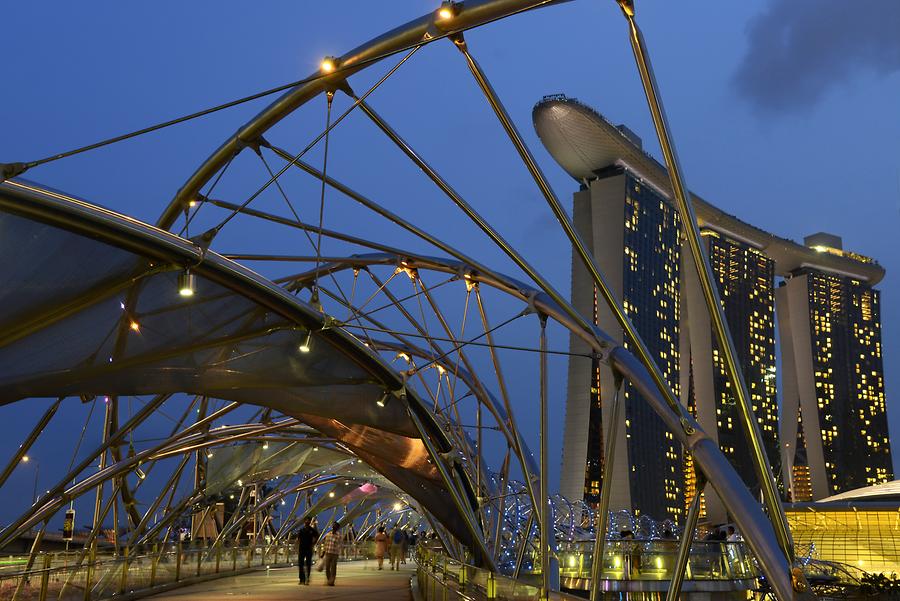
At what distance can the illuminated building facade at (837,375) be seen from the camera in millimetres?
177375

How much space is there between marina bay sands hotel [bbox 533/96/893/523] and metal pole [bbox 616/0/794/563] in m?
65.7

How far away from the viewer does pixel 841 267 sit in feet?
598

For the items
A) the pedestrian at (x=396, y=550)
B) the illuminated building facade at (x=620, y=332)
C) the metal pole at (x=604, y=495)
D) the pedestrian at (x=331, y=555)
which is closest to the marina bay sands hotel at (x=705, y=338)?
the illuminated building facade at (x=620, y=332)

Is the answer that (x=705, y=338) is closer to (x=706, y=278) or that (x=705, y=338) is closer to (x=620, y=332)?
(x=620, y=332)

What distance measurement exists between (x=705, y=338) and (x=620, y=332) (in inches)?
1098

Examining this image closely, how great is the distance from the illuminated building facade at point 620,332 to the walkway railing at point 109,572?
83873mm

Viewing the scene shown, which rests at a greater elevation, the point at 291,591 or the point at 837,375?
the point at 837,375

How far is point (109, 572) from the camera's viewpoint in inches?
806

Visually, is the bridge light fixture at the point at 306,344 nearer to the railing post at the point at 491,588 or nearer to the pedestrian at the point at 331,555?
the railing post at the point at 491,588

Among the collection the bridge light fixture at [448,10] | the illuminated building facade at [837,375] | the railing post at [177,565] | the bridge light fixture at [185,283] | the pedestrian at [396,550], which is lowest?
the pedestrian at [396,550]

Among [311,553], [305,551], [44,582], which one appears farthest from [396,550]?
[44,582]

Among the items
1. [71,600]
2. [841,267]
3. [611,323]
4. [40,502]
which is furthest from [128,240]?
[841,267]

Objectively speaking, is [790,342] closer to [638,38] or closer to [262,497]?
[262,497]

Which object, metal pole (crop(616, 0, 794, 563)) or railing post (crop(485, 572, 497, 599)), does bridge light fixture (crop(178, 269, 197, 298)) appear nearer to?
railing post (crop(485, 572, 497, 599))
